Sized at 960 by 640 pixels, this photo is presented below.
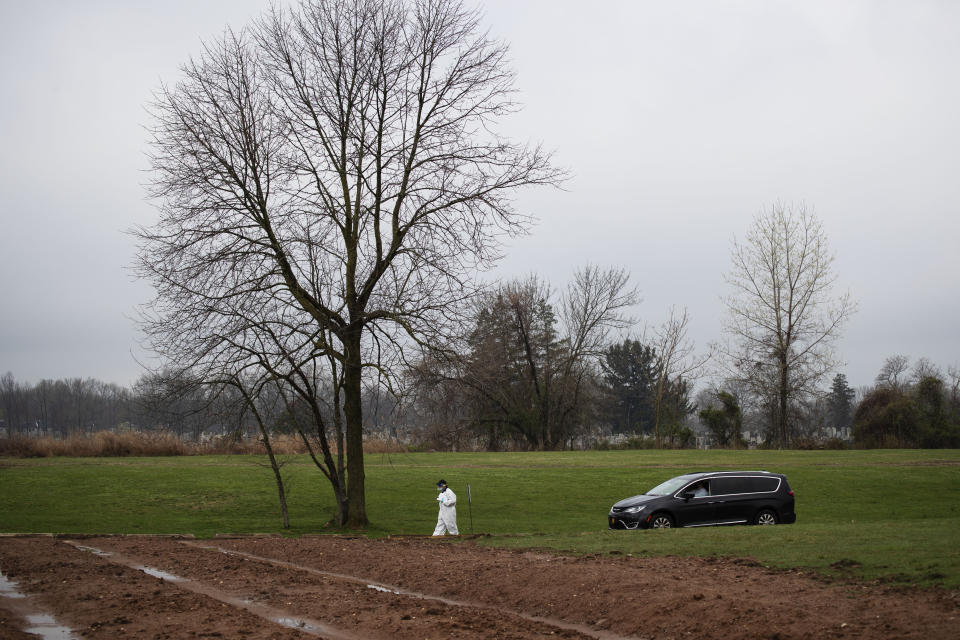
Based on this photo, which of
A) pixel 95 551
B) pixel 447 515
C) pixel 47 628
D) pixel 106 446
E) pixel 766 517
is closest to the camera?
pixel 47 628

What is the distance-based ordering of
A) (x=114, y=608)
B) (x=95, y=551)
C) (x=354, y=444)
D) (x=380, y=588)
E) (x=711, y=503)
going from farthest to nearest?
(x=354, y=444), (x=711, y=503), (x=95, y=551), (x=380, y=588), (x=114, y=608)

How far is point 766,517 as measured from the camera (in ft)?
71.7

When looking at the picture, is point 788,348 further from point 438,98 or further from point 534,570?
point 534,570

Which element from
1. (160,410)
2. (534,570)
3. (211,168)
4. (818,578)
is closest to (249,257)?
(211,168)

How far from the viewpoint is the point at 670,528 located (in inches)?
805

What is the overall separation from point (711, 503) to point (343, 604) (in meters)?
13.0

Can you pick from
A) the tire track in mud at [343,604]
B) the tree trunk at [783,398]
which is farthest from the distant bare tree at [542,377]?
the tire track in mud at [343,604]

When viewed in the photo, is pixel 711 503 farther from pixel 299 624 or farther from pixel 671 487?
pixel 299 624

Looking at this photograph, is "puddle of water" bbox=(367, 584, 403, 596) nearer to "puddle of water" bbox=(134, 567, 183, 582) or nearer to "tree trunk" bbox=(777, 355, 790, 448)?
"puddle of water" bbox=(134, 567, 183, 582)

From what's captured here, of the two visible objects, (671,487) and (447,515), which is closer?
(671,487)

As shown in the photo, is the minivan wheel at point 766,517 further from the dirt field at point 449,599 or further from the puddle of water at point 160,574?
the puddle of water at point 160,574

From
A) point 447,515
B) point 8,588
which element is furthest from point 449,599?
A: point 447,515

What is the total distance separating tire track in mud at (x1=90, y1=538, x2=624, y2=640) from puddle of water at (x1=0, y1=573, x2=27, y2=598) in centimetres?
230

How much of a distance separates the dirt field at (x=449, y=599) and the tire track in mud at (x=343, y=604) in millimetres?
32
